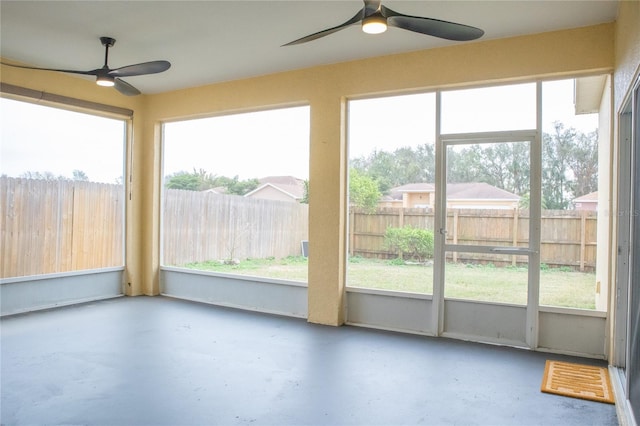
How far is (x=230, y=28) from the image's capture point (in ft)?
12.9

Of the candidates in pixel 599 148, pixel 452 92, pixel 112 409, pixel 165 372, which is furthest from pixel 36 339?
pixel 599 148

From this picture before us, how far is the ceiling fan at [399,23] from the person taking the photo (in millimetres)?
2672

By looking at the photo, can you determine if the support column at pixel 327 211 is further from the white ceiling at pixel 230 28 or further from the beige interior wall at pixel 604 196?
the beige interior wall at pixel 604 196

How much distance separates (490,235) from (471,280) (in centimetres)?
49

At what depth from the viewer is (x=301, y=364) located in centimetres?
354

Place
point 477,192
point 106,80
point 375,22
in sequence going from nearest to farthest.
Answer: point 375,22, point 106,80, point 477,192

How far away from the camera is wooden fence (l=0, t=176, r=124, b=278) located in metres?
4.98

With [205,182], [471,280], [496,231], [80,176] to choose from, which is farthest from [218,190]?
[496,231]

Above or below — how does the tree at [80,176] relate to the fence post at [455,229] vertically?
above

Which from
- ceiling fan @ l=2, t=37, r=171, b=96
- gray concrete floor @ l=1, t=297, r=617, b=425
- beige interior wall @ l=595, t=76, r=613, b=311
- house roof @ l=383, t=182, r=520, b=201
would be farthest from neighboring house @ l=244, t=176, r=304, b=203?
beige interior wall @ l=595, t=76, r=613, b=311

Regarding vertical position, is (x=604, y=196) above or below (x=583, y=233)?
above

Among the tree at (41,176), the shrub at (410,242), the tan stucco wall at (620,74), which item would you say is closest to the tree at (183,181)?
the tree at (41,176)

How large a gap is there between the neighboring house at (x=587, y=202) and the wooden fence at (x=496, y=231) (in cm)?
4

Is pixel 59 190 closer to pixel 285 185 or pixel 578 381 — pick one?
pixel 285 185
